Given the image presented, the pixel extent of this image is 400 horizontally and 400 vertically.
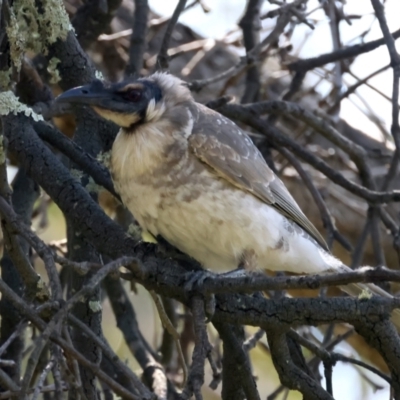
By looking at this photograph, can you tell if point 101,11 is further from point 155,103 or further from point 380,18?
point 380,18

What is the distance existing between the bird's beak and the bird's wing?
16.8 inches

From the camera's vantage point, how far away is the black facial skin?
132 inches

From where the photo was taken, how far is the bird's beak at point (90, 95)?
334 cm

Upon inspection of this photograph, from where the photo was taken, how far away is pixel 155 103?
12.2 ft

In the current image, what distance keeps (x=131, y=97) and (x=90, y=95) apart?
0.85ft

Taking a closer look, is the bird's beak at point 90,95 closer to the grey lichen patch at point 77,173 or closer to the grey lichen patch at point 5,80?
the grey lichen patch at point 5,80

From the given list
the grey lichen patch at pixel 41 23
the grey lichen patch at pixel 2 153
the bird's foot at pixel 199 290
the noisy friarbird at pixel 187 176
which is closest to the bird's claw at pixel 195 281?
the bird's foot at pixel 199 290

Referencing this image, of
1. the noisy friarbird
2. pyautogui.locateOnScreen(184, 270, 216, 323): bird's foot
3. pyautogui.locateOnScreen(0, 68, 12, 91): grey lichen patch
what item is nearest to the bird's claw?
pyautogui.locateOnScreen(184, 270, 216, 323): bird's foot

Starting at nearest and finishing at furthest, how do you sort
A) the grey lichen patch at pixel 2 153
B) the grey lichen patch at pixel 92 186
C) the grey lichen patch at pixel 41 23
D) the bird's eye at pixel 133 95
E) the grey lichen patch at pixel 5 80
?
1. the grey lichen patch at pixel 2 153
2. the grey lichen patch at pixel 5 80
3. the grey lichen patch at pixel 41 23
4. the bird's eye at pixel 133 95
5. the grey lichen patch at pixel 92 186

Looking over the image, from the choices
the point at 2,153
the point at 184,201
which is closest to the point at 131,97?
the point at 184,201

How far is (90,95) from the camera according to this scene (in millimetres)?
3389

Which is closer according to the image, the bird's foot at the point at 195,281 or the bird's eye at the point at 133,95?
the bird's foot at the point at 195,281

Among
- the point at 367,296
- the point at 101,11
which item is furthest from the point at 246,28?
the point at 367,296

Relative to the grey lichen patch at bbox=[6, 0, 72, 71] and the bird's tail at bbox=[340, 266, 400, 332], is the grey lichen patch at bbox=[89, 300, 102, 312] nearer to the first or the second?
the grey lichen patch at bbox=[6, 0, 72, 71]
